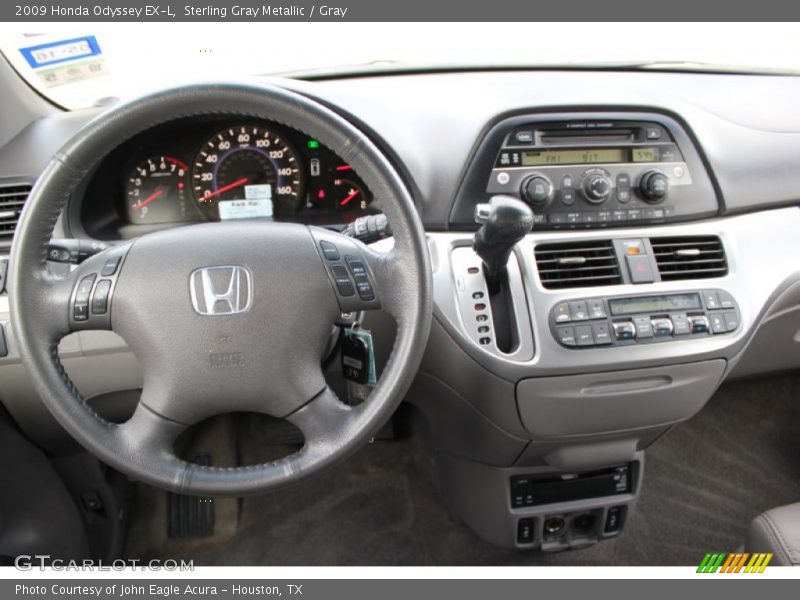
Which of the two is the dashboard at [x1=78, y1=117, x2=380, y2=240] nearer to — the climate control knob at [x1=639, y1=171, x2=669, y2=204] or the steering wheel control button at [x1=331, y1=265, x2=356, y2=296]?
the steering wheel control button at [x1=331, y1=265, x2=356, y2=296]

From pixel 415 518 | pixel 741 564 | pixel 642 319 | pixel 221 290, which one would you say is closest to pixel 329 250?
pixel 221 290

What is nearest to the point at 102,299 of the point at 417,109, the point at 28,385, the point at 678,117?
the point at 28,385

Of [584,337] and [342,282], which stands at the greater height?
[342,282]

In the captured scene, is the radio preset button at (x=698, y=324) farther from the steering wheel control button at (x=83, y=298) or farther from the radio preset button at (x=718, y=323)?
the steering wheel control button at (x=83, y=298)

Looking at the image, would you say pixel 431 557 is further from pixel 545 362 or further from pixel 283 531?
pixel 545 362

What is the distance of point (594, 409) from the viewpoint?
4.56ft

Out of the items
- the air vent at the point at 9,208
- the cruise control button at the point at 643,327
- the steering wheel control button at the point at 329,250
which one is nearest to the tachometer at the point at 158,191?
the air vent at the point at 9,208

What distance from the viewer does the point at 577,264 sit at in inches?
53.8

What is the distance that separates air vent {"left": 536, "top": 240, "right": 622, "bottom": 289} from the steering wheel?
0.49m

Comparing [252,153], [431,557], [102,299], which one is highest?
[252,153]

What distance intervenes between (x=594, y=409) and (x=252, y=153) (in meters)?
0.97

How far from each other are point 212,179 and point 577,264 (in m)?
0.85

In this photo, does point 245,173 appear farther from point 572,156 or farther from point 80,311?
point 572,156

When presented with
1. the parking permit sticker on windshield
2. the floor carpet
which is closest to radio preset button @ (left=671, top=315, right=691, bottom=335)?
the floor carpet
